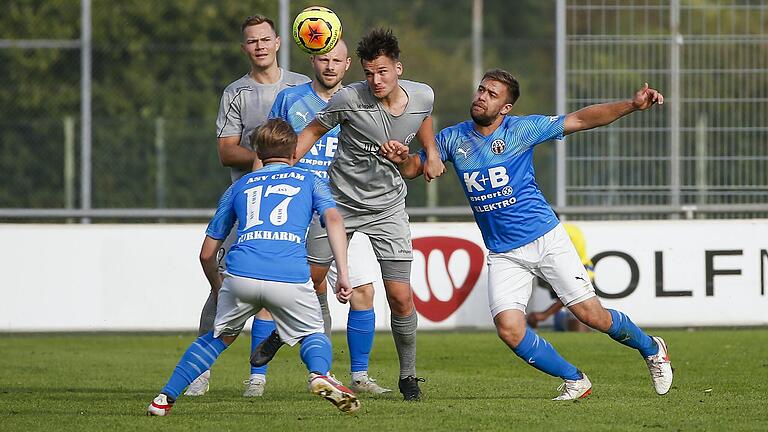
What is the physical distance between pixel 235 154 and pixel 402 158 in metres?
1.54

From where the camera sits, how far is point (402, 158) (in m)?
8.45

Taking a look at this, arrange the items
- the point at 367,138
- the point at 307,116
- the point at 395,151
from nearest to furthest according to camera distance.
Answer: the point at 395,151
the point at 367,138
the point at 307,116

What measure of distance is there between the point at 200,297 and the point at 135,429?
716cm

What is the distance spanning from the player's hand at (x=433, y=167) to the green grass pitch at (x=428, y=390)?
1347 millimetres

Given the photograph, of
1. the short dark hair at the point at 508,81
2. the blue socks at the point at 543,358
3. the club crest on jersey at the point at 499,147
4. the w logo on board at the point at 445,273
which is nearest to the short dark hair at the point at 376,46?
the short dark hair at the point at 508,81

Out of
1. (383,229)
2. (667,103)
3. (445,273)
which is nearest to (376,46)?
(383,229)

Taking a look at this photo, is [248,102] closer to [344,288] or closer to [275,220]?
[275,220]

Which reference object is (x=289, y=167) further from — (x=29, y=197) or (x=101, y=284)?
(x=29, y=197)

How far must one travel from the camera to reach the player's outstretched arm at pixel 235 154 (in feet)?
31.2

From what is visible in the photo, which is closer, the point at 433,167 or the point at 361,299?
the point at 433,167

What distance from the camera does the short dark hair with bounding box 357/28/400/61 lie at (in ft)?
28.1

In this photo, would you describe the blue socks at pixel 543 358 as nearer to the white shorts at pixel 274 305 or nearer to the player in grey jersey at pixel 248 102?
the white shorts at pixel 274 305

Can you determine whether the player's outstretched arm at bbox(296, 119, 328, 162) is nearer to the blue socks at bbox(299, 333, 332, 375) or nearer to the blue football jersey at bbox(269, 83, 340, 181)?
the blue football jersey at bbox(269, 83, 340, 181)

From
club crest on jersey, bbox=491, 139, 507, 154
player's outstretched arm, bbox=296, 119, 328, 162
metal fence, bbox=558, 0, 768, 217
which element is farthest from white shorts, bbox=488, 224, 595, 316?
metal fence, bbox=558, 0, 768, 217
